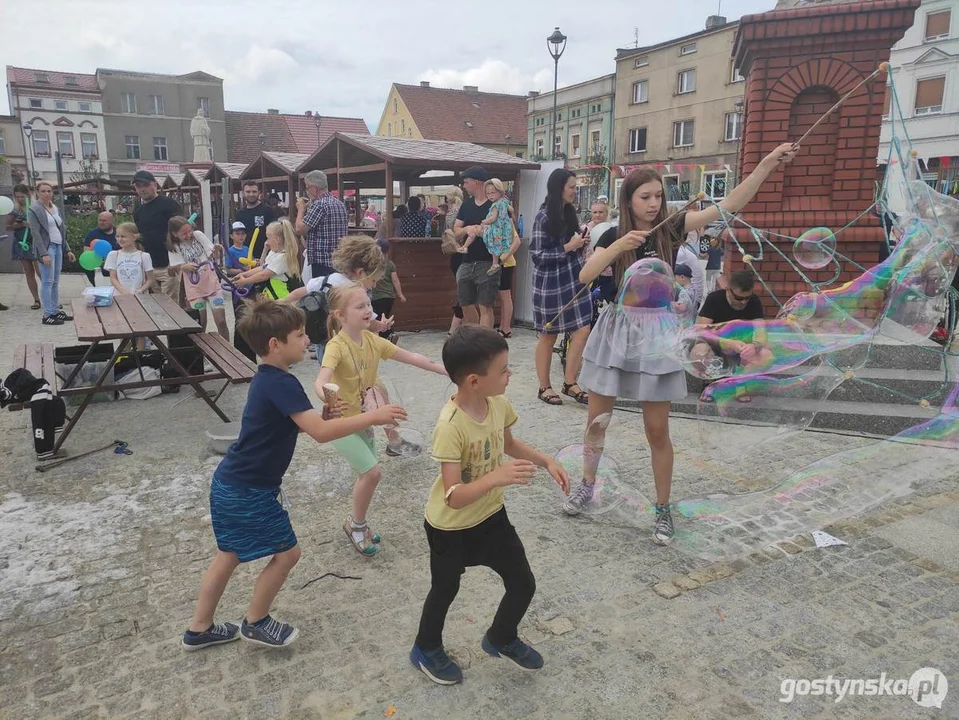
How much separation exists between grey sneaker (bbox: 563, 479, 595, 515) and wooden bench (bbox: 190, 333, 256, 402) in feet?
8.08

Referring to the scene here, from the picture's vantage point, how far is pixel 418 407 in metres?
6.09

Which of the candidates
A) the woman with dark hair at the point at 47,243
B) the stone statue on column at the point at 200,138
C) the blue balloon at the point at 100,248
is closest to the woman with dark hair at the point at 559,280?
the blue balloon at the point at 100,248

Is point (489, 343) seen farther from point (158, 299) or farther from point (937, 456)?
point (158, 299)

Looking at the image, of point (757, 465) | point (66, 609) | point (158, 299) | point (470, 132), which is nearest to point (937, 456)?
point (757, 465)

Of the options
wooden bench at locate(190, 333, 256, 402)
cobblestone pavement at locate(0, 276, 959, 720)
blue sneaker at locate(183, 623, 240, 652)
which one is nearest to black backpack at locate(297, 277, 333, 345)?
wooden bench at locate(190, 333, 256, 402)

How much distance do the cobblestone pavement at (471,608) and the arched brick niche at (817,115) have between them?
240cm

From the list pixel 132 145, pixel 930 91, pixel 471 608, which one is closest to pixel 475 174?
pixel 471 608

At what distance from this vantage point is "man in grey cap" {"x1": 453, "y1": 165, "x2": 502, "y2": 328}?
26.8 ft

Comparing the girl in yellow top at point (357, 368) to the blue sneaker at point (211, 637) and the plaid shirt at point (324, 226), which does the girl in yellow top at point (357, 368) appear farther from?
the plaid shirt at point (324, 226)

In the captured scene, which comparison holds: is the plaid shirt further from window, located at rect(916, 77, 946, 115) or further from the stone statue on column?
window, located at rect(916, 77, 946, 115)

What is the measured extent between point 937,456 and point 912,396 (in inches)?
30.8

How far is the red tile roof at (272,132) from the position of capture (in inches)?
2126

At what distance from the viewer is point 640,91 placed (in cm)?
4231

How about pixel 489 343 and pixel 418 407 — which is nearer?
pixel 489 343
